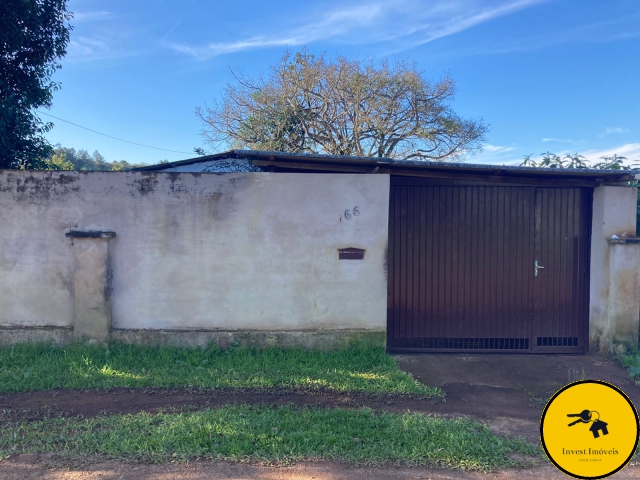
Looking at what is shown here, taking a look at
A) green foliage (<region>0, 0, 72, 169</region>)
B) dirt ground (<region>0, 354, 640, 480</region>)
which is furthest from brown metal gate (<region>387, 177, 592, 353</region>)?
green foliage (<region>0, 0, 72, 169</region>)

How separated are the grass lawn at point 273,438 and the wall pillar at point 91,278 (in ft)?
5.63

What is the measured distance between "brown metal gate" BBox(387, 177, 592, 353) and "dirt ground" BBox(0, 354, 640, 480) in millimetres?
330

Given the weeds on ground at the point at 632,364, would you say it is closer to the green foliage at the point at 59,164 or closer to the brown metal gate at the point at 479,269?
the brown metal gate at the point at 479,269

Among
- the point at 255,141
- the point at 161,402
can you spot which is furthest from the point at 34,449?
the point at 255,141

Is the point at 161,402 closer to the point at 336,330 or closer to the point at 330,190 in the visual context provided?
the point at 336,330

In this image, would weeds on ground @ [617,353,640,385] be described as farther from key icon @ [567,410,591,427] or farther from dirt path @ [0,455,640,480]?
key icon @ [567,410,591,427]

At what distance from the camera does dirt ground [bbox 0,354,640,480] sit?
2.99 metres

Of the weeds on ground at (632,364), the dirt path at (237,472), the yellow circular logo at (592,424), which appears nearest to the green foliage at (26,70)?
the dirt path at (237,472)

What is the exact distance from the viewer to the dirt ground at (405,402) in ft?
9.81

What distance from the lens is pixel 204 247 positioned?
5438 mm

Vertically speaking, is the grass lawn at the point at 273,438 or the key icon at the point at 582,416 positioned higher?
the key icon at the point at 582,416

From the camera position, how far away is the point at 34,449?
10.7 feet

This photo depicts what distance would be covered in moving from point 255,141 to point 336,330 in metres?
10.8

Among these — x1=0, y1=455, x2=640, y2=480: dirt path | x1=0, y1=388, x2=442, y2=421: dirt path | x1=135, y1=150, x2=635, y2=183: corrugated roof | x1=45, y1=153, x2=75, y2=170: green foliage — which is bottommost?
x1=0, y1=455, x2=640, y2=480: dirt path
